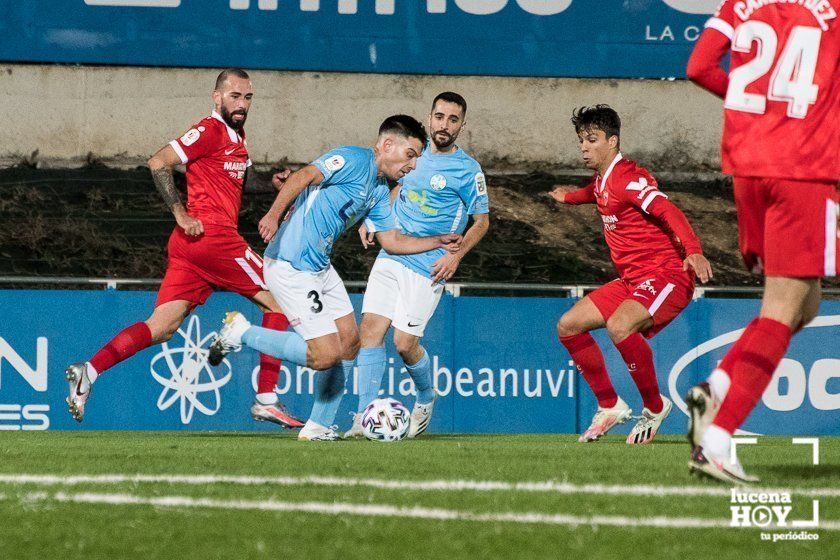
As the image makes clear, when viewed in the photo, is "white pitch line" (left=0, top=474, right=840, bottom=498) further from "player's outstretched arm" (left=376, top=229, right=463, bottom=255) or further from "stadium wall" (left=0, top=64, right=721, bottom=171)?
"stadium wall" (left=0, top=64, right=721, bottom=171)

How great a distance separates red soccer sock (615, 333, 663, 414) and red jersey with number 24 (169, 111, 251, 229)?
276cm

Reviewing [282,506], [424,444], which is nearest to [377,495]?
[282,506]

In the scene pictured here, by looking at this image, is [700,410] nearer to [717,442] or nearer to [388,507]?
[717,442]

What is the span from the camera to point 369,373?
8.45 meters

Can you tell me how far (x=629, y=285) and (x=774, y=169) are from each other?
12.2 feet

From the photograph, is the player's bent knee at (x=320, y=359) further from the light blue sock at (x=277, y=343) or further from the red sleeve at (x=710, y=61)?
the red sleeve at (x=710, y=61)

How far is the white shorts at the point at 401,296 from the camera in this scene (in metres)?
8.66

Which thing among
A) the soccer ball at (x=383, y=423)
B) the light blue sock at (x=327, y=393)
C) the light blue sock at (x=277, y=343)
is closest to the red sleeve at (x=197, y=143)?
the light blue sock at (x=277, y=343)

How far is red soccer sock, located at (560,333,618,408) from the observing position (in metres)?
8.27

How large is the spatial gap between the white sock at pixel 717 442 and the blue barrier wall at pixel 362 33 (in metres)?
12.2

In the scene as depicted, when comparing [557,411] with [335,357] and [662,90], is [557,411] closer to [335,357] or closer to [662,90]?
[335,357]

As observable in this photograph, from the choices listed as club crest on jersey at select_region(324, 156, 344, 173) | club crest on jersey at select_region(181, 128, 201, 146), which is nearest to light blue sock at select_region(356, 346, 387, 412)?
club crest on jersey at select_region(324, 156, 344, 173)

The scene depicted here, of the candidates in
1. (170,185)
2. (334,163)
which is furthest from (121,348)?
(334,163)

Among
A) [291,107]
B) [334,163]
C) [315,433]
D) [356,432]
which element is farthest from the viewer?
[291,107]
